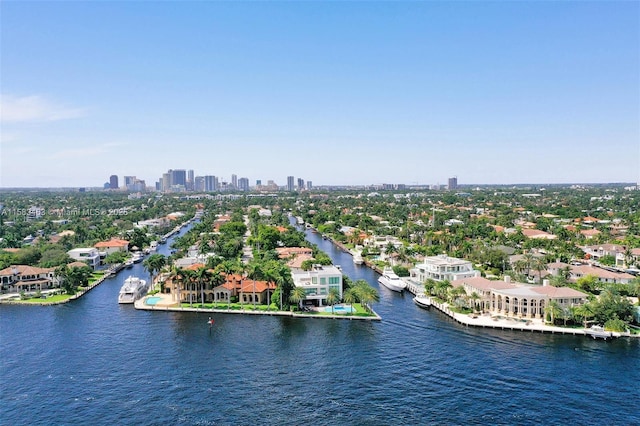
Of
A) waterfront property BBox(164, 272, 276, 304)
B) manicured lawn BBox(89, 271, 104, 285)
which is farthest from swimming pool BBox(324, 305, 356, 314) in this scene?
manicured lawn BBox(89, 271, 104, 285)

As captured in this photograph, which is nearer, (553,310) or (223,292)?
(553,310)

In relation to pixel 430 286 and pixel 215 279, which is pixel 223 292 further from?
pixel 430 286

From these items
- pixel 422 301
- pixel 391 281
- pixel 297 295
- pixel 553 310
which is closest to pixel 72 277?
pixel 297 295

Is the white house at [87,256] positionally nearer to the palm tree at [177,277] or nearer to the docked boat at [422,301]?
the palm tree at [177,277]

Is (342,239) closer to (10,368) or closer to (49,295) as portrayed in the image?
(49,295)

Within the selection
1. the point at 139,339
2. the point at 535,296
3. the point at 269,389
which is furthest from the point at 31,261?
the point at 535,296

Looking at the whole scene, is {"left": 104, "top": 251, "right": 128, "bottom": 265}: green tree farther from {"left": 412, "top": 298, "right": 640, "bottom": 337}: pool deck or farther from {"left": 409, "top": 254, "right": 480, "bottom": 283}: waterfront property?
{"left": 412, "top": 298, "right": 640, "bottom": 337}: pool deck

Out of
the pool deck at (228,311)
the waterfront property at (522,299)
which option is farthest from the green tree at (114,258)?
the waterfront property at (522,299)
